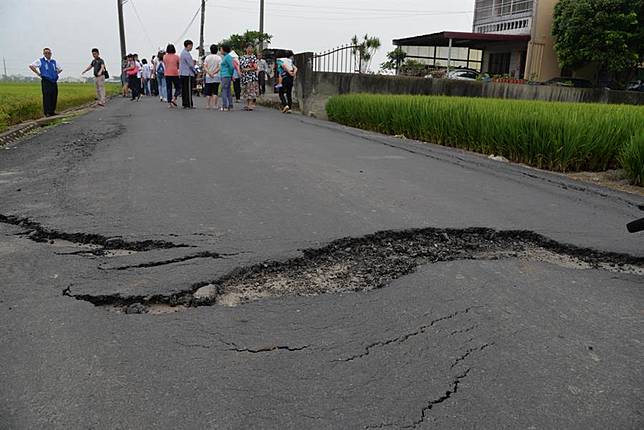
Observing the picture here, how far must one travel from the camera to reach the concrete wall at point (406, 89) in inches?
664

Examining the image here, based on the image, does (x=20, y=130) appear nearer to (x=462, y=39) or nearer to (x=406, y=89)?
(x=406, y=89)

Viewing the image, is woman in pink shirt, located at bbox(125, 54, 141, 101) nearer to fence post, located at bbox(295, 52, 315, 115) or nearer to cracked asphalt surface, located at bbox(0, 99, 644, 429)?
fence post, located at bbox(295, 52, 315, 115)

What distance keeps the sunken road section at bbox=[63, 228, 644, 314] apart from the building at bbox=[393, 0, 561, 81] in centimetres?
2525

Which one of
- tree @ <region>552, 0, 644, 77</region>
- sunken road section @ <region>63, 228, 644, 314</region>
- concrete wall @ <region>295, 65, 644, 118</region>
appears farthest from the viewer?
tree @ <region>552, 0, 644, 77</region>

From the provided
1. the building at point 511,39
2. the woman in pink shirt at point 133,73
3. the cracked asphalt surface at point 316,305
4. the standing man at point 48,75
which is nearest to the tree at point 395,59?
the building at point 511,39

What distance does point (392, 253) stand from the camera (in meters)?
3.75

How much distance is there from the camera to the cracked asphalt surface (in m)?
2.08

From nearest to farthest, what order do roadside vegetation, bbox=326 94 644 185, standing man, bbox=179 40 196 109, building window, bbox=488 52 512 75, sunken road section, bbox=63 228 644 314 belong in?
sunken road section, bbox=63 228 644 314 < roadside vegetation, bbox=326 94 644 185 < standing man, bbox=179 40 196 109 < building window, bbox=488 52 512 75

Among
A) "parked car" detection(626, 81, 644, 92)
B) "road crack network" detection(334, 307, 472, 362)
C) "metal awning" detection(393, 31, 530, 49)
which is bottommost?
"road crack network" detection(334, 307, 472, 362)

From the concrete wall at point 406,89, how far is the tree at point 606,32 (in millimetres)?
11214

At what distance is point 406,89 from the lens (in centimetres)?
1725

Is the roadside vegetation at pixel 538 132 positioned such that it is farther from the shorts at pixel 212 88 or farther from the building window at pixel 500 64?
the building window at pixel 500 64

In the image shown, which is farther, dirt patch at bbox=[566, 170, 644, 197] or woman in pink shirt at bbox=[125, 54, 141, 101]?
woman in pink shirt at bbox=[125, 54, 141, 101]

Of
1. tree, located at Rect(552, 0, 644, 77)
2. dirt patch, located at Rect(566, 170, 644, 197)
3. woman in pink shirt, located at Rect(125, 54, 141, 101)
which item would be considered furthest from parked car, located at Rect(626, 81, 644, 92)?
dirt patch, located at Rect(566, 170, 644, 197)
